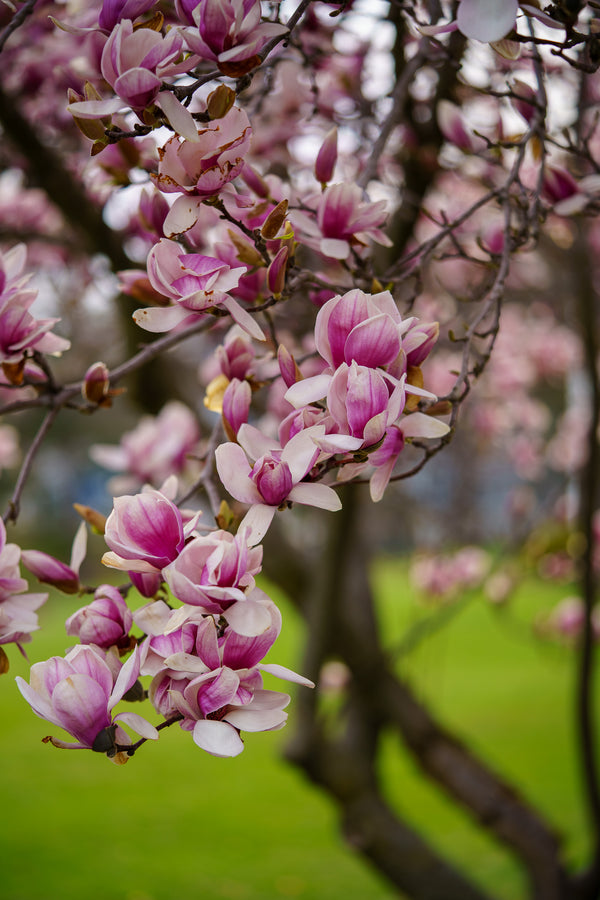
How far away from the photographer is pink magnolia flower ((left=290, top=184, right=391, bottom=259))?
0.75 metres

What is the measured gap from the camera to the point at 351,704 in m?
2.39

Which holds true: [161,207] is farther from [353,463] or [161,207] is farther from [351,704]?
[351,704]

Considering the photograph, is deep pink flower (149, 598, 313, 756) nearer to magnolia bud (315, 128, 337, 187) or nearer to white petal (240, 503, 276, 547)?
white petal (240, 503, 276, 547)

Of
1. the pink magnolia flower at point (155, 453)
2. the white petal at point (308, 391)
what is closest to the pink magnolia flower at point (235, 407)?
the white petal at point (308, 391)

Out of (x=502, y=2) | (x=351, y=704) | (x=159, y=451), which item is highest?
(x=502, y=2)

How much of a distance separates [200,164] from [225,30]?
96 mm

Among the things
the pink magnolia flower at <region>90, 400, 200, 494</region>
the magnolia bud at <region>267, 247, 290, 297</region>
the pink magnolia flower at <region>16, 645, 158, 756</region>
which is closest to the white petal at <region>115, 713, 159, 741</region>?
the pink magnolia flower at <region>16, 645, 158, 756</region>

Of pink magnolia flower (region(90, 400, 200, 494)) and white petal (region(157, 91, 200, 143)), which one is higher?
white petal (region(157, 91, 200, 143))

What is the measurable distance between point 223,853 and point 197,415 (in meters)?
2.21

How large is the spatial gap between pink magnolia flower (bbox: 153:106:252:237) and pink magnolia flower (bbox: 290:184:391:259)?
0.13 m

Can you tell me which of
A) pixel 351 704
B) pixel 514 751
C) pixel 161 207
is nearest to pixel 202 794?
pixel 514 751

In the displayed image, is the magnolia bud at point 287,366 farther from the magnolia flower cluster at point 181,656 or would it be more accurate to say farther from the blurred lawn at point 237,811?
the blurred lawn at point 237,811

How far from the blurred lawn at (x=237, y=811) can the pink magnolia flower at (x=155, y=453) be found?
141 centimetres

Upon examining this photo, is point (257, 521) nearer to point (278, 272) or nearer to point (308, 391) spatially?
point (308, 391)
